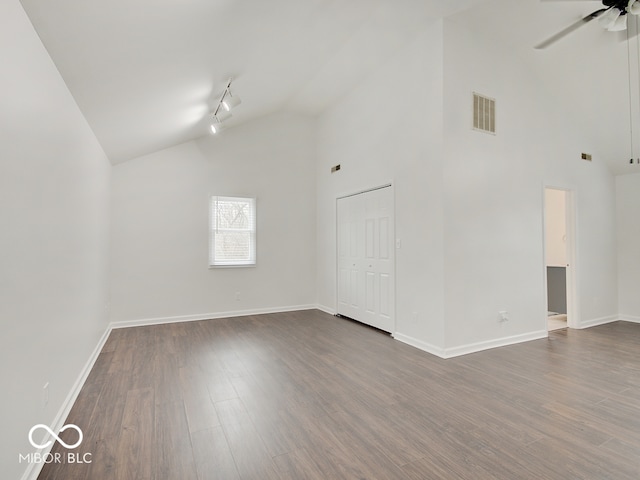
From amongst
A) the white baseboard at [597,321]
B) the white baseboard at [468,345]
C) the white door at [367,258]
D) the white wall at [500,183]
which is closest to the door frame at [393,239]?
the white door at [367,258]

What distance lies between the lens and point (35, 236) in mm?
1879

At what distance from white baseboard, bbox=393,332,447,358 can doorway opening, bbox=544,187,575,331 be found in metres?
2.08

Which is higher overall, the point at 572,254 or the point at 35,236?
the point at 35,236

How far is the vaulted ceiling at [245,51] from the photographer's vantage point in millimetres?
2055

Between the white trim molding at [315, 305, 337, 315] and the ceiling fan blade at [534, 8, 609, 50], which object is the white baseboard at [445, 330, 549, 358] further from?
the ceiling fan blade at [534, 8, 609, 50]

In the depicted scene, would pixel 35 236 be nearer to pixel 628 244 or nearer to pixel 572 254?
pixel 572 254

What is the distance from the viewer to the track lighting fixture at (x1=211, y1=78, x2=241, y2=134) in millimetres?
3973

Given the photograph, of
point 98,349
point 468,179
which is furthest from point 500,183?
point 98,349

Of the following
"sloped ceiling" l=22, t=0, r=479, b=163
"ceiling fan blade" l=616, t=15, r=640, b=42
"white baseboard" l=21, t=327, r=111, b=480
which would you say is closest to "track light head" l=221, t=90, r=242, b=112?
"sloped ceiling" l=22, t=0, r=479, b=163

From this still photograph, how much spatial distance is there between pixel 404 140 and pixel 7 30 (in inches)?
149

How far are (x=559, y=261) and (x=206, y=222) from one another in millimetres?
6715

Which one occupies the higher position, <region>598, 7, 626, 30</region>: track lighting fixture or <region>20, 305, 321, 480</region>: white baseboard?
<region>598, 7, 626, 30</region>: track lighting fixture

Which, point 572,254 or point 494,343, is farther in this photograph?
point 572,254

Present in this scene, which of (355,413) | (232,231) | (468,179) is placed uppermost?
(468,179)
